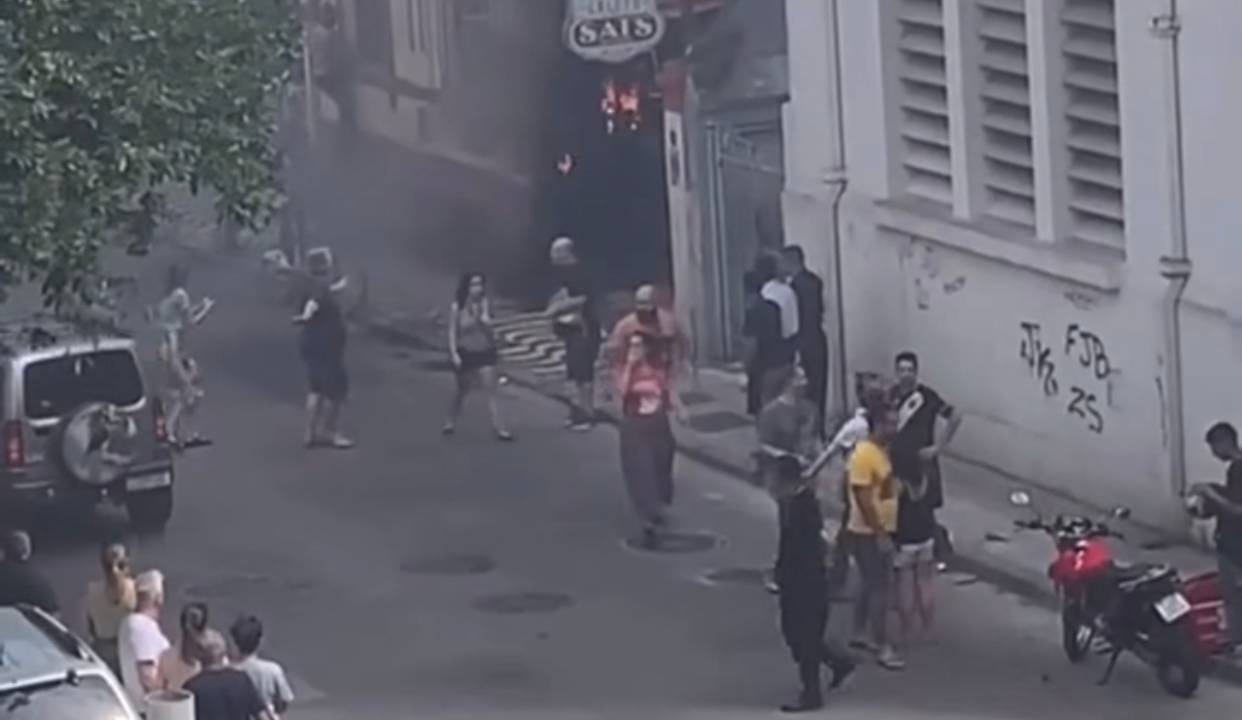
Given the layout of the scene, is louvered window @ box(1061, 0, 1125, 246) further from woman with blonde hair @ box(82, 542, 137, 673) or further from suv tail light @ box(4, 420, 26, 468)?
woman with blonde hair @ box(82, 542, 137, 673)

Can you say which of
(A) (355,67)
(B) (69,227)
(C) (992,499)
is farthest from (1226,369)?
(A) (355,67)

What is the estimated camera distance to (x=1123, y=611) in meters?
18.0

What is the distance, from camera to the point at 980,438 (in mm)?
24484

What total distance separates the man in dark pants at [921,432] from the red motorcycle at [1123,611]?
83 cm

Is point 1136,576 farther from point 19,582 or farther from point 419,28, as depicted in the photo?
point 419,28

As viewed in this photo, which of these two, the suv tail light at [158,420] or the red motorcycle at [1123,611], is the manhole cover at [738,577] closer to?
the red motorcycle at [1123,611]

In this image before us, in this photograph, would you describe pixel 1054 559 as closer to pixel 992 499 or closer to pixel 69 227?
pixel 992 499

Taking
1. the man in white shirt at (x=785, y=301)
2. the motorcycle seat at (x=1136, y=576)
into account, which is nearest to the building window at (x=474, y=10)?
the man in white shirt at (x=785, y=301)

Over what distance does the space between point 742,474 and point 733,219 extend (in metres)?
4.52

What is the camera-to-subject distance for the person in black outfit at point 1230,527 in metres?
18.3

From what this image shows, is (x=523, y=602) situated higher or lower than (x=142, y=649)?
lower

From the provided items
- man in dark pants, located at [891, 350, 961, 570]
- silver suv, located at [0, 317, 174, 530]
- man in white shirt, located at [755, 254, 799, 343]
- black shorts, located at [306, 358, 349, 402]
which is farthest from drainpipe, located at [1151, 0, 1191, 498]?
black shorts, located at [306, 358, 349, 402]

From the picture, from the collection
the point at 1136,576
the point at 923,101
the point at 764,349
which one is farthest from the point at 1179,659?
the point at 923,101

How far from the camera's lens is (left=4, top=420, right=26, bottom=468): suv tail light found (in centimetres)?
2294
